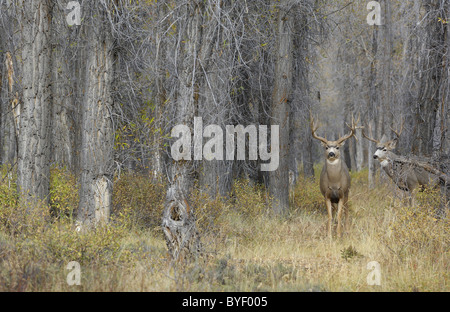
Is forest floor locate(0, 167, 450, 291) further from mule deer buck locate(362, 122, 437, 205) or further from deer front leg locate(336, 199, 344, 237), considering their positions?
mule deer buck locate(362, 122, 437, 205)

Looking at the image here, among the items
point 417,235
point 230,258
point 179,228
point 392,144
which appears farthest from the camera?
point 392,144

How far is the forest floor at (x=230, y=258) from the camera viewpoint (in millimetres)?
5688

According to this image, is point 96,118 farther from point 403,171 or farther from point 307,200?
point 403,171

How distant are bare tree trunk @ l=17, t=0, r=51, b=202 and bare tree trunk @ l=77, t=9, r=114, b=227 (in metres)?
0.86

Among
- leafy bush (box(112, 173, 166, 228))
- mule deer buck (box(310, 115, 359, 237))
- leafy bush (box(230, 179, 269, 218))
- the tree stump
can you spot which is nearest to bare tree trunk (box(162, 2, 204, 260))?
the tree stump

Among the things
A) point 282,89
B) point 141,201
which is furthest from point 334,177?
point 141,201

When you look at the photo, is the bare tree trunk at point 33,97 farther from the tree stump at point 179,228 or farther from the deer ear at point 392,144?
the deer ear at point 392,144

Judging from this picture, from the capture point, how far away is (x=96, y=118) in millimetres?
8273

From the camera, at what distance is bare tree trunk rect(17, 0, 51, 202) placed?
8461mm

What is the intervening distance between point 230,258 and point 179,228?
97cm

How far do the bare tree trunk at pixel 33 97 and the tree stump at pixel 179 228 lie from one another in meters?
2.89

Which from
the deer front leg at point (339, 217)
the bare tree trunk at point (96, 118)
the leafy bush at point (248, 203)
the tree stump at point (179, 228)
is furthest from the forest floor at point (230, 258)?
the leafy bush at point (248, 203)

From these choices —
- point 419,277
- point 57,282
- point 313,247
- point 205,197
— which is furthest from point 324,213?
point 57,282

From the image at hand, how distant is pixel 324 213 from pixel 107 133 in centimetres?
604
